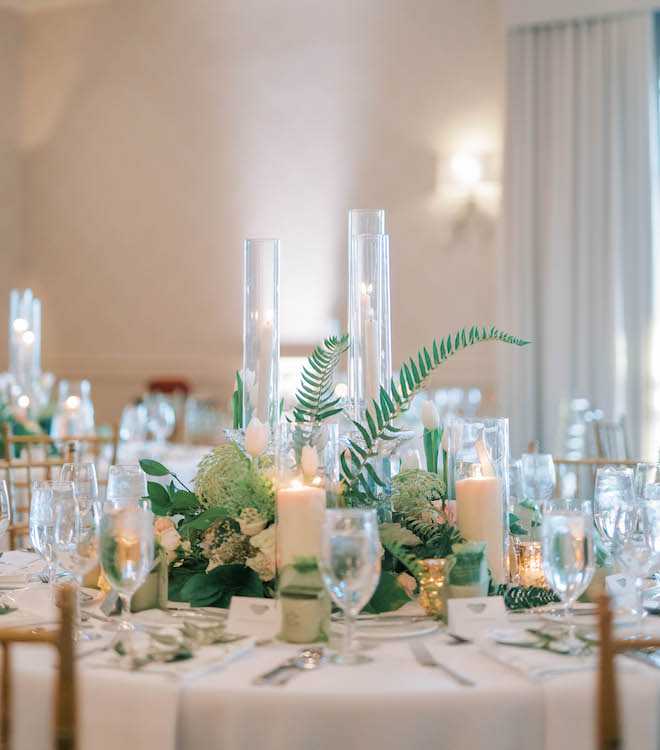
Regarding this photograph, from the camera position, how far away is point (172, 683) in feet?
4.10

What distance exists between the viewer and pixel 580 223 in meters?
6.23

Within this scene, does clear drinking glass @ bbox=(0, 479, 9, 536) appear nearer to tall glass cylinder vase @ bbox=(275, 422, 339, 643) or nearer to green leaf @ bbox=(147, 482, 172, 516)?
green leaf @ bbox=(147, 482, 172, 516)

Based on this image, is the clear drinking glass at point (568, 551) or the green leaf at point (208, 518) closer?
the clear drinking glass at point (568, 551)

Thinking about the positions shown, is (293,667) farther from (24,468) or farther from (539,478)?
(24,468)

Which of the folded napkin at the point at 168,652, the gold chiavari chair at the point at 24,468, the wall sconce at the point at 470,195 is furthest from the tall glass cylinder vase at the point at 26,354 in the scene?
the folded napkin at the point at 168,652

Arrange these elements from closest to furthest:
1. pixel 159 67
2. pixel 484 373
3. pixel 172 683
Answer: pixel 172 683, pixel 484 373, pixel 159 67

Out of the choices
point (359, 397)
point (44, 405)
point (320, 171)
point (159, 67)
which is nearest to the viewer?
point (359, 397)

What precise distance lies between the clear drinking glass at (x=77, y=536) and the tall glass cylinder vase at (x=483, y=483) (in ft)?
2.12

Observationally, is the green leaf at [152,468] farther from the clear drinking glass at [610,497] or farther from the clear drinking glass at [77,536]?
the clear drinking glass at [610,497]

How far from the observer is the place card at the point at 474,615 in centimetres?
153

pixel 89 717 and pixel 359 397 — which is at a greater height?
pixel 359 397

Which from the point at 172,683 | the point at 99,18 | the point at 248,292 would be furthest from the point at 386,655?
the point at 99,18

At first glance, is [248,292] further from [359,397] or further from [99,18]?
[99,18]

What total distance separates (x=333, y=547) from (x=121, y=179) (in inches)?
281
